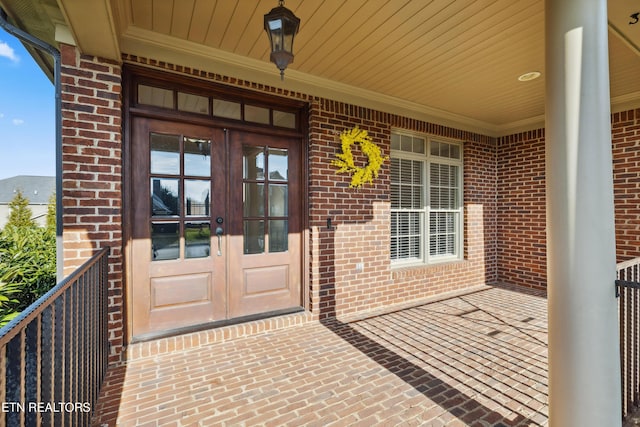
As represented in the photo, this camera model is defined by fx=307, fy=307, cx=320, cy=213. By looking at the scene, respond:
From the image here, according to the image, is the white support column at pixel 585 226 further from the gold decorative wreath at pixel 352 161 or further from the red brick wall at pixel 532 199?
the red brick wall at pixel 532 199

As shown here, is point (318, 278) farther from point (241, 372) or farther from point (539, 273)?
point (539, 273)

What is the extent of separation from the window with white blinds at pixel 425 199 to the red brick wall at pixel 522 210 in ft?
3.10

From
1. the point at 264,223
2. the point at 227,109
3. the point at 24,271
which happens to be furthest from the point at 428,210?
the point at 24,271

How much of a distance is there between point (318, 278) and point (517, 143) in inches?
169

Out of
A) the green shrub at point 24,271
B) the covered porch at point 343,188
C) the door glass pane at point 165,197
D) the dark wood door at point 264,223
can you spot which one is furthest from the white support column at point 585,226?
the green shrub at point 24,271

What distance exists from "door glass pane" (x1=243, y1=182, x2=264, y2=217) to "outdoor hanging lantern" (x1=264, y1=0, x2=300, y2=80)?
5.32ft

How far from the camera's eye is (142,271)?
2.87m

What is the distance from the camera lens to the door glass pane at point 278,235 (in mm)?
3514

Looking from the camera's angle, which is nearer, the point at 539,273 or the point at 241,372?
the point at 241,372

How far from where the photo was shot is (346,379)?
2.41m

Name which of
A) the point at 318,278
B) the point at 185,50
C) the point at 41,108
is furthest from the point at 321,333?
the point at 41,108

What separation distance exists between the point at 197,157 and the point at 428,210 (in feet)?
→ 11.4

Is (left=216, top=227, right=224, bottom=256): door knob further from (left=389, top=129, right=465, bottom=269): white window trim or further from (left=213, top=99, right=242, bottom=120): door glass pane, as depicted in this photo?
(left=389, top=129, right=465, bottom=269): white window trim

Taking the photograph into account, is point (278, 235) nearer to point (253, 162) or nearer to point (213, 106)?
point (253, 162)
